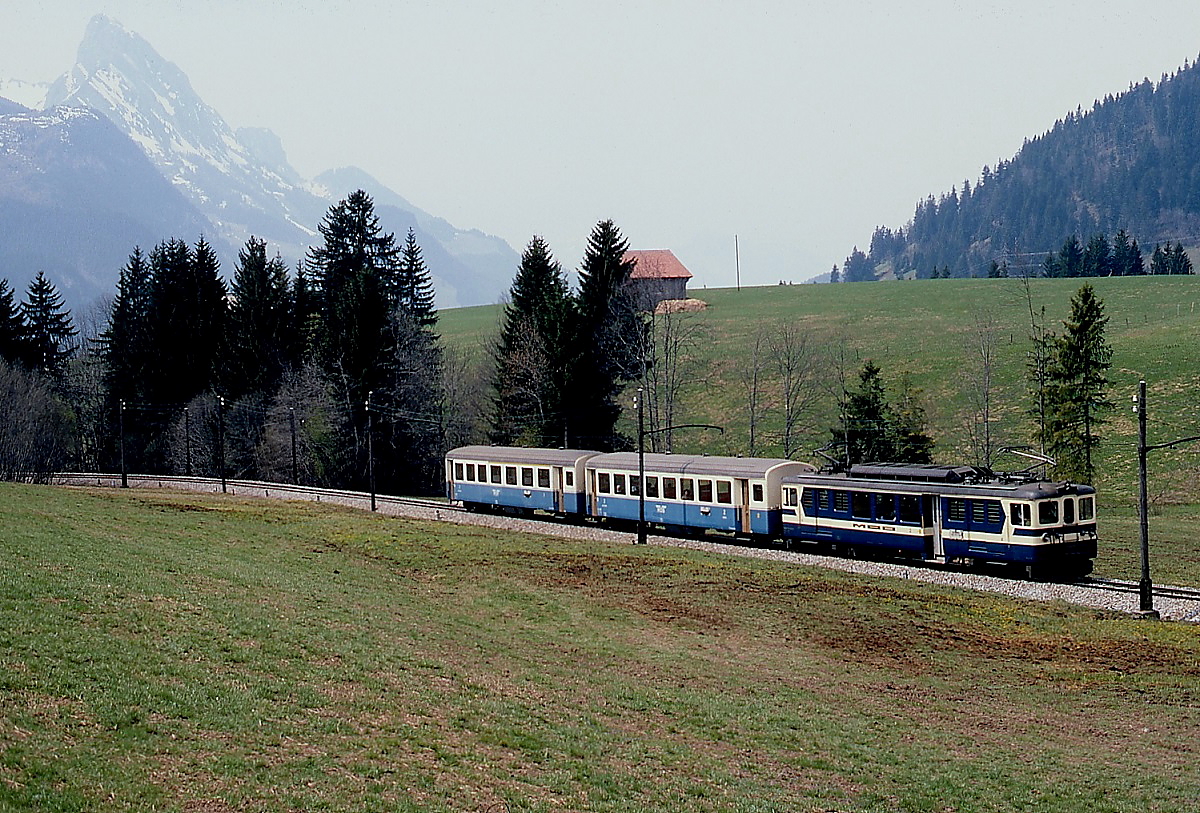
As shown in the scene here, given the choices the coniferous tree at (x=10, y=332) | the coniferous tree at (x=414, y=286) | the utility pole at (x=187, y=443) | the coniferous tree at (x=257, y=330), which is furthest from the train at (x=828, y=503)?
the coniferous tree at (x=10, y=332)

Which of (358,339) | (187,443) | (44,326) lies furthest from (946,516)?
(44,326)

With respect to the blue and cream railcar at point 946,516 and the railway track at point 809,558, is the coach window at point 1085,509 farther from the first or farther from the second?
the railway track at point 809,558

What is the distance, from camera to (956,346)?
320 feet

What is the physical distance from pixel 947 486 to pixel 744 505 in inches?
356

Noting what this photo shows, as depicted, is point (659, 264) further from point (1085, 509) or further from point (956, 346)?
point (1085, 509)

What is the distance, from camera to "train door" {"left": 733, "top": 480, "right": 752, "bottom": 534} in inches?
1802

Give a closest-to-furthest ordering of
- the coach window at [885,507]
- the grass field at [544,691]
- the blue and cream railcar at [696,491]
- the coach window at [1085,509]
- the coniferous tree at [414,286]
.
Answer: the grass field at [544,691]
the coach window at [1085,509]
the coach window at [885,507]
the blue and cream railcar at [696,491]
the coniferous tree at [414,286]

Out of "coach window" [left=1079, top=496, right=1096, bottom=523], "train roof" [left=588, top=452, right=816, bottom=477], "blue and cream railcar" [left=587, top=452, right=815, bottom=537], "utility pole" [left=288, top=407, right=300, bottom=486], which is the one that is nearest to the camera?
"coach window" [left=1079, top=496, right=1096, bottom=523]

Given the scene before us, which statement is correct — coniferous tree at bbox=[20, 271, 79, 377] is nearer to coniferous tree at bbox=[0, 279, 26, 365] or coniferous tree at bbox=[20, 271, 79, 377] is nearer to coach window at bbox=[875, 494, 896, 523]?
coniferous tree at bbox=[0, 279, 26, 365]

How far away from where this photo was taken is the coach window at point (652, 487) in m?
49.7

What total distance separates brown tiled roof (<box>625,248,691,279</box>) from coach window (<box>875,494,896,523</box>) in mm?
92652

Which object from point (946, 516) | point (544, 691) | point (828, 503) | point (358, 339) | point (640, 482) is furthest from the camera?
point (358, 339)

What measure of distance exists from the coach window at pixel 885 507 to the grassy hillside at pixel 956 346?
2424 centimetres

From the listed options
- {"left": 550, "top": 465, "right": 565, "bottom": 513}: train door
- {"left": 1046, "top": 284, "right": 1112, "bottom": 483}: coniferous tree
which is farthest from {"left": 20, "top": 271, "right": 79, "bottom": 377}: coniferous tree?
{"left": 1046, "top": 284, "right": 1112, "bottom": 483}: coniferous tree
